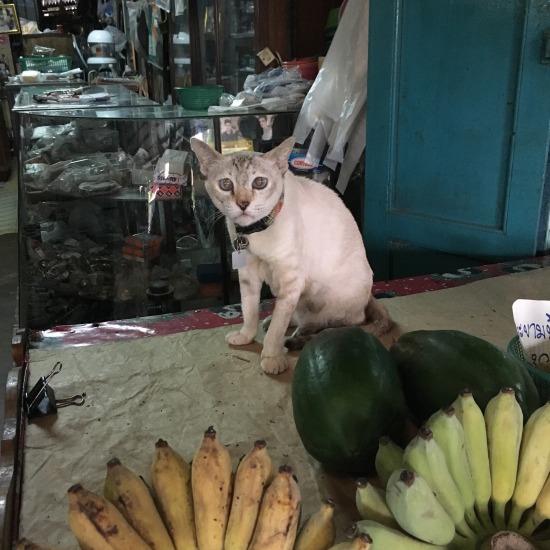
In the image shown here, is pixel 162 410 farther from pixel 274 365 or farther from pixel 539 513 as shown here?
pixel 539 513

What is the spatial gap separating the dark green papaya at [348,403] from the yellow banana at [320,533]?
0.21m

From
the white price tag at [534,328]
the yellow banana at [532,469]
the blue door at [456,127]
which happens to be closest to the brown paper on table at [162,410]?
the yellow banana at [532,469]

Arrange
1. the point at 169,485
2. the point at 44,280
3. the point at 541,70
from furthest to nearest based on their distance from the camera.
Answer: the point at 44,280 < the point at 541,70 < the point at 169,485

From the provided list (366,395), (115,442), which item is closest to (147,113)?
(115,442)

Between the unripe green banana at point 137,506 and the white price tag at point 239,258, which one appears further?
the white price tag at point 239,258

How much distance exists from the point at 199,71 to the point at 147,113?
1.63 meters

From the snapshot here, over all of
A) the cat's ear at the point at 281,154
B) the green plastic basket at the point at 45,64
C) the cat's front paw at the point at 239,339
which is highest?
the green plastic basket at the point at 45,64

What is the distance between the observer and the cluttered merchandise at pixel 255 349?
0.62 m

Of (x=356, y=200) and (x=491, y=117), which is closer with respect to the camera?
(x=491, y=117)

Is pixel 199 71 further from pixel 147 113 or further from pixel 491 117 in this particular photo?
pixel 491 117

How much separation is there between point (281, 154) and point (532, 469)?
0.80 metres

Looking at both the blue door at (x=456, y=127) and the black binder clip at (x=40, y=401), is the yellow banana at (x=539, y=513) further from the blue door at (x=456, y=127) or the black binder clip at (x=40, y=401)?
the blue door at (x=456, y=127)

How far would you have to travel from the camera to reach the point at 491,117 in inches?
72.9

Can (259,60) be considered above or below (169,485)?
above
